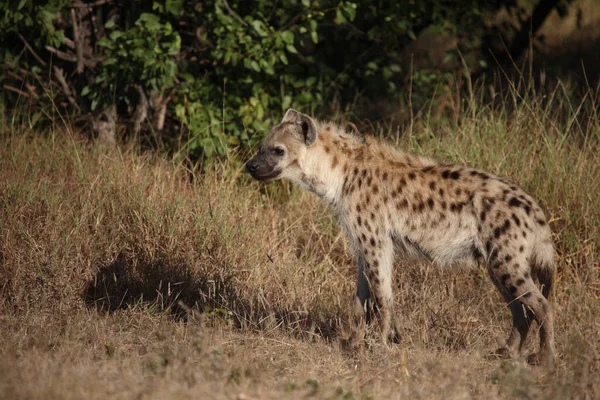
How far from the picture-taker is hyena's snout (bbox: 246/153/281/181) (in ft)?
17.0

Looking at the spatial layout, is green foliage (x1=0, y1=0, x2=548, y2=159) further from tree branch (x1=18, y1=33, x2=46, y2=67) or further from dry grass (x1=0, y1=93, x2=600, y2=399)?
dry grass (x1=0, y1=93, x2=600, y2=399)

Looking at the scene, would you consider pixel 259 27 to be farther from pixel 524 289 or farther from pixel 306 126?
pixel 524 289

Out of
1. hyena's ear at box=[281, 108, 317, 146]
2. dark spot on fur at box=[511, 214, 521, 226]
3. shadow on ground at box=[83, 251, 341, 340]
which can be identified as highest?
hyena's ear at box=[281, 108, 317, 146]

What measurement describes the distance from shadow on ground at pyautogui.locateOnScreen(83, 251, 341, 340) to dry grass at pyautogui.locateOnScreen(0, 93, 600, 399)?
0.01m

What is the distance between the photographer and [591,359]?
4.28 meters

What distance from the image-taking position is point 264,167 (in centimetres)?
518

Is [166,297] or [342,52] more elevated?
[342,52]

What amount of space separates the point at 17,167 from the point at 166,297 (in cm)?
181

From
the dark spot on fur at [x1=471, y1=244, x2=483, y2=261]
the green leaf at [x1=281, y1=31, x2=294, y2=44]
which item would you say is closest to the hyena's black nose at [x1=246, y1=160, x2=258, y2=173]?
the dark spot on fur at [x1=471, y1=244, x2=483, y2=261]

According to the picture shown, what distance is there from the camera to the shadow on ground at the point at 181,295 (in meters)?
5.29

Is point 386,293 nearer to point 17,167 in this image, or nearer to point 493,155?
point 493,155

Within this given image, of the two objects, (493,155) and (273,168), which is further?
(493,155)

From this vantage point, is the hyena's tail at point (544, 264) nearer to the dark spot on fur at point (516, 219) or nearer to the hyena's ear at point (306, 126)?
the dark spot on fur at point (516, 219)

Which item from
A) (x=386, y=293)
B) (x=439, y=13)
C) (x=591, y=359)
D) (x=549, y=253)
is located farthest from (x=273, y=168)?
(x=439, y=13)
